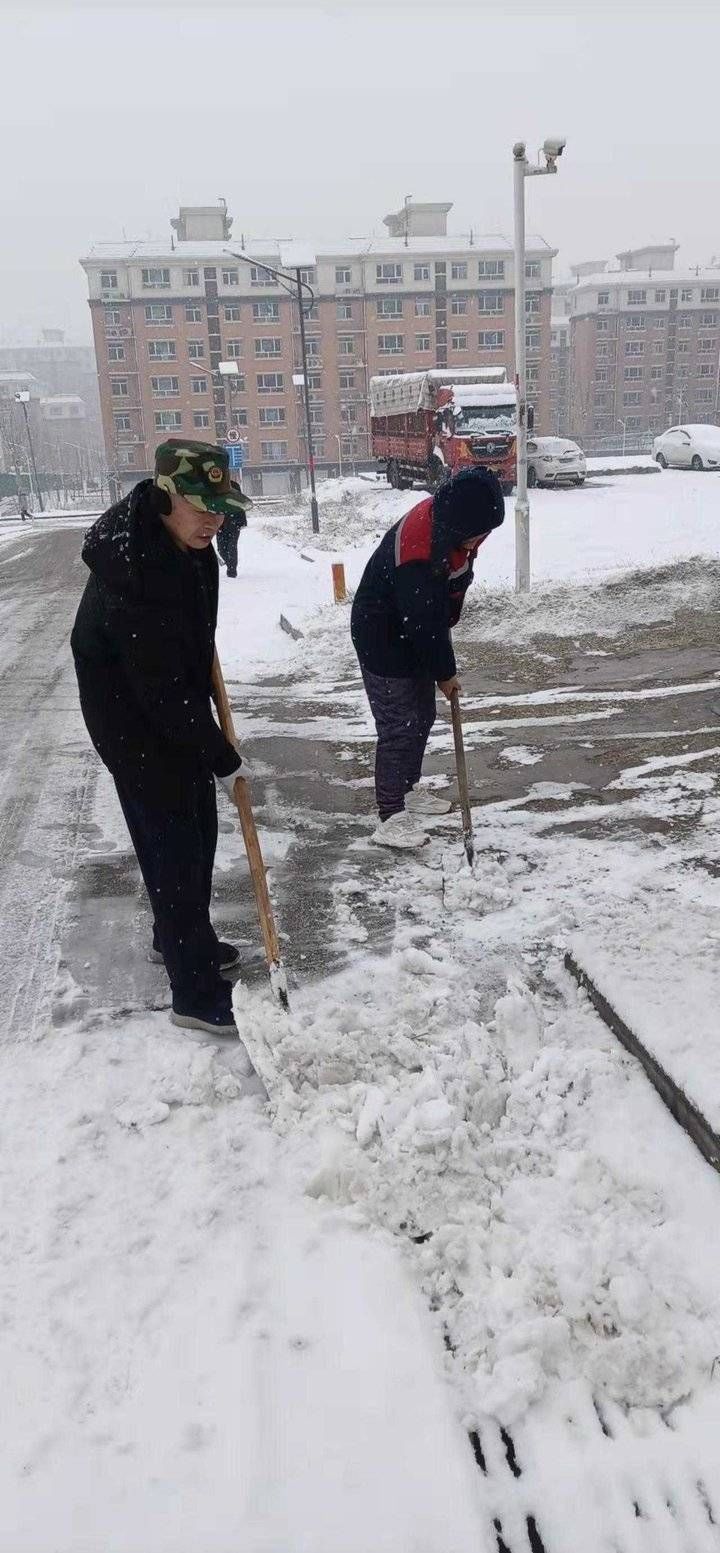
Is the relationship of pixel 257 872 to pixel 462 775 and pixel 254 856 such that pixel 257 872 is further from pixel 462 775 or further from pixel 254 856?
pixel 462 775

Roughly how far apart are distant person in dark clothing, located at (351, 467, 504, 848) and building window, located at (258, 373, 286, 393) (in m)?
65.9

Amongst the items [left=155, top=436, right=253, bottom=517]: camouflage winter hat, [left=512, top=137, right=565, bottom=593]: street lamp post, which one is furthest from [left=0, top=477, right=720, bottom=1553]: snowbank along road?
[left=512, top=137, right=565, bottom=593]: street lamp post

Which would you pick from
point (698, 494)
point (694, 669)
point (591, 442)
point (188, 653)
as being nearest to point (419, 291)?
point (591, 442)

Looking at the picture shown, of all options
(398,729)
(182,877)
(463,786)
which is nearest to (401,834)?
(463,786)

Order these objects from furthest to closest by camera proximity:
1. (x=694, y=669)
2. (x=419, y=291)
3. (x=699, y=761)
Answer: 1. (x=419, y=291)
2. (x=694, y=669)
3. (x=699, y=761)

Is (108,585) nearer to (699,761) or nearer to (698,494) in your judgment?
(699,761)

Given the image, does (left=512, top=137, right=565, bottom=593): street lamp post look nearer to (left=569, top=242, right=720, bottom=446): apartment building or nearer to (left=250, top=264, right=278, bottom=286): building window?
(left=250, top=264, right=278, bottom=286): building window

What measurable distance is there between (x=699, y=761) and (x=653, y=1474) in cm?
440

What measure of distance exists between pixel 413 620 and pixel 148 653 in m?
1.80

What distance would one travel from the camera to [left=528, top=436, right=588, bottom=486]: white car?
23484 mm

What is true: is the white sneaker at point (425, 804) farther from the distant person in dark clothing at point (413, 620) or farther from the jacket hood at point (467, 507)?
the jacket hood at point (467, 507)

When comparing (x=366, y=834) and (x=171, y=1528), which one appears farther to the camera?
(x=366, y=834)

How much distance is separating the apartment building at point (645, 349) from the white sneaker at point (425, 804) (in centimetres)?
7859

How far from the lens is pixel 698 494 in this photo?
19484mm
